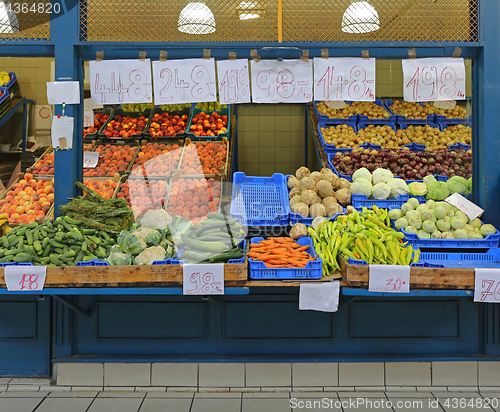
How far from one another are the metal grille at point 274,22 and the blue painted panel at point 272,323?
7.32 ft

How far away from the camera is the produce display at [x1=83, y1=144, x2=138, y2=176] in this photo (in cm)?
441

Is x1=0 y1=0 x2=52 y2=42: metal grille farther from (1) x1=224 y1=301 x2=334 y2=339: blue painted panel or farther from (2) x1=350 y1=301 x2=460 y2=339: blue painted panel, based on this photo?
(2) x1=350 y1=301 x2=460 y2=339: blue painted panel

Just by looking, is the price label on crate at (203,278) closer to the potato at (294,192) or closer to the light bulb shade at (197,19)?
the potato at (294,192)

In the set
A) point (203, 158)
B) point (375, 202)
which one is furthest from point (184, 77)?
point (375, 202)

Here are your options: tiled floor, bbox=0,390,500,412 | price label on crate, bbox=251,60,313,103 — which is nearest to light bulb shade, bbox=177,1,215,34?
price label on crate, bbox=251,60,313,103

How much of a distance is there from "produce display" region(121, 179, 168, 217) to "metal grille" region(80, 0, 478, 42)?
4.70 feet

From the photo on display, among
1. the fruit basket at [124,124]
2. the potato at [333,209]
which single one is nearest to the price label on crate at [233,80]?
the potato at [333,209]

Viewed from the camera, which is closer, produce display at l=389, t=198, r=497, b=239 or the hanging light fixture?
produce display at l=389, t=198, r=497, b=239

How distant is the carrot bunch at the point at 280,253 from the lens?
2482mm

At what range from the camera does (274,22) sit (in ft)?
10.5

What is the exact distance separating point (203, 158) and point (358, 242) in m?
2.46

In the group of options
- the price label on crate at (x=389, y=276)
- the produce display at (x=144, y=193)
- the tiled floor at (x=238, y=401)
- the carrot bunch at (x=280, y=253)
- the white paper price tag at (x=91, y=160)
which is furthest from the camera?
the white paper price tag at (x=91, y=160)

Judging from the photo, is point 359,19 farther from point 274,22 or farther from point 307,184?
point 307,184

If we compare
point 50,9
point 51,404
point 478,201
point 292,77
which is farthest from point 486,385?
point 50,9
